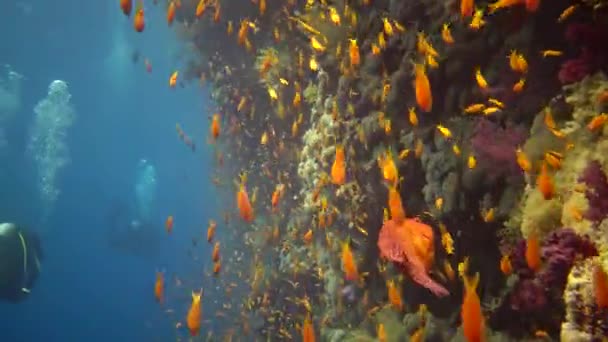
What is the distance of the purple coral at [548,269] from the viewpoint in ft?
12.4

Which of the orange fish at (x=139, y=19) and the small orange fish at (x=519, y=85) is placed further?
the orange fish at (x=139, y=19)

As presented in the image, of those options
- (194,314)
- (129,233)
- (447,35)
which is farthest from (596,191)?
(129,233)

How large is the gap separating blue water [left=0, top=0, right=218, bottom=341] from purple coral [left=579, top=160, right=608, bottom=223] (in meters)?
16.7

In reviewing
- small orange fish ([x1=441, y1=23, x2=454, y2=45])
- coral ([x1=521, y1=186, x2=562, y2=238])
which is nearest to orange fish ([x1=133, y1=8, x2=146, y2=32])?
small orange fish ([x1=441, y1=23, x2=454, y2=45])

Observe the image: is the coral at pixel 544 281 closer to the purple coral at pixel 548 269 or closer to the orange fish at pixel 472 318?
the purple coral at pixel 548 269

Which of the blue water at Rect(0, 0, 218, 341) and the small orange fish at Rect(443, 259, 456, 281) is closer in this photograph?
the small orange fish at Rect(443, 259, 456, 281)

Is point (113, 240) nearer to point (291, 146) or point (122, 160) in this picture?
point (291, 146)

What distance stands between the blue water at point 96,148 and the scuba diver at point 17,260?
7889 millimetres

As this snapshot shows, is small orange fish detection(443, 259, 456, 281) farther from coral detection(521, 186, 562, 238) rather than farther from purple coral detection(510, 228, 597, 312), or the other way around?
coral detection(521, 186, 562, 238)

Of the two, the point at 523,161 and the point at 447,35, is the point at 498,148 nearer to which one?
the point at 523,161

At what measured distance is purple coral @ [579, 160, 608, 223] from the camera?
3773mm

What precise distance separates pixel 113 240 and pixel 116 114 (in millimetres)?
39115

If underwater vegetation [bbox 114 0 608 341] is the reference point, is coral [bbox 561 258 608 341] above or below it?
below

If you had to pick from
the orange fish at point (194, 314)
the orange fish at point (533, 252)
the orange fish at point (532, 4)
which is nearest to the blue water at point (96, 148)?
the orange fish at point (194, 314)
